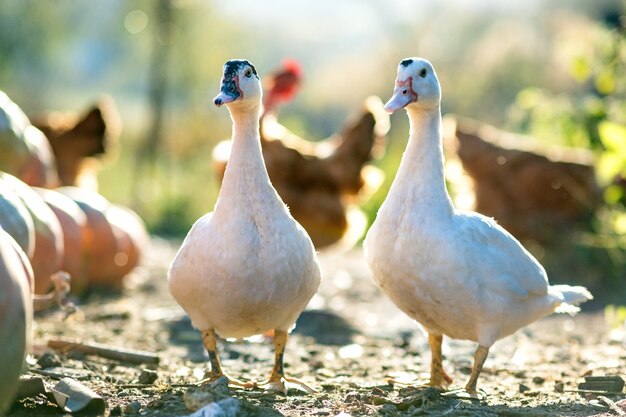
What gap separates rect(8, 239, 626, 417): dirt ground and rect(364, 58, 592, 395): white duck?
0.37m

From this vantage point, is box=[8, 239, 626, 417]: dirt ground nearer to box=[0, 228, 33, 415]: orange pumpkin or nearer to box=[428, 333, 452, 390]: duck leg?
box=[428, 333, 452, 390]: duck leg

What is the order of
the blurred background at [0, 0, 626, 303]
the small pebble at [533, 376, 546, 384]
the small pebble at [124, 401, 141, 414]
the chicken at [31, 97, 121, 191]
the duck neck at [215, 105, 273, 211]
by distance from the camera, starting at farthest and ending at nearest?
1. the chicken at [31, 97, 121, 191]
2. the blurred background at [0, 0, 626, 303]
3. the small pebble at [533, 376, 546, 384]
4. the duck neck at [215, 105, 273, 211]
5. the small pebble at [124, 401, 141, 414]

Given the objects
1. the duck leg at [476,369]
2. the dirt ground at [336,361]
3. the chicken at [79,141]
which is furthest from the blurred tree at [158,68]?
the duck leg at [476,369]

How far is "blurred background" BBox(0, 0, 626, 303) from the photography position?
8844mm

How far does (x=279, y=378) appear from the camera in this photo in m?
4.32

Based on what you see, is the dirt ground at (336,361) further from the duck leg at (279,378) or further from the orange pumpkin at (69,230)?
the orange pumpkin at (69,230)

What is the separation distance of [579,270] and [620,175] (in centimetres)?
116

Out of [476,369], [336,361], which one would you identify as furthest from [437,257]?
[336,361]

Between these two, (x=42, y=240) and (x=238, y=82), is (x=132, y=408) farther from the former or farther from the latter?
(x=42, y=240)

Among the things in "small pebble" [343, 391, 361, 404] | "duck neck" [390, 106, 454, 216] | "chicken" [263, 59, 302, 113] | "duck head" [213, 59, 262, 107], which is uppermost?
"chicken" [263, 59, 302, 113]

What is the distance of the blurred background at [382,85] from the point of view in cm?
884

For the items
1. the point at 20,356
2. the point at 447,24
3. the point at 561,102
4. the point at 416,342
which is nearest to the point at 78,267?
the point at 416,342

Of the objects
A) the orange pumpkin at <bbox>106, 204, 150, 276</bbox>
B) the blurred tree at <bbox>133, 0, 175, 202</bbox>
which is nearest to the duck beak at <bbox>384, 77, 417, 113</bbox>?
the orange pumpkin at <bbox>106, 204, 150, 276</bbox>

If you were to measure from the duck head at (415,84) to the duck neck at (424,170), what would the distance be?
0.35 feet
